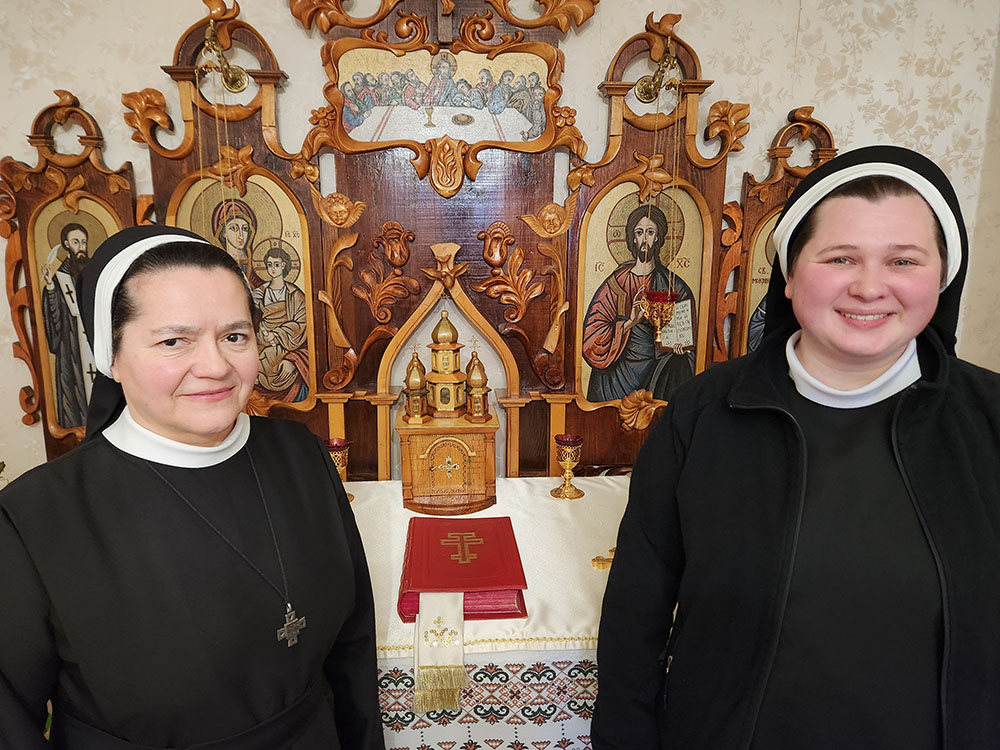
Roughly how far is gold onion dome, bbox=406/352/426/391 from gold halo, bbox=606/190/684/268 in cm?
91

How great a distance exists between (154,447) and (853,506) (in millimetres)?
1294

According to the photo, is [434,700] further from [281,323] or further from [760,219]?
[760,219]

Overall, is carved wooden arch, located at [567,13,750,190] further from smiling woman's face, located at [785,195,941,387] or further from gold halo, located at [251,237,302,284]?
smiling woman's face, located at [785,195,941,387]

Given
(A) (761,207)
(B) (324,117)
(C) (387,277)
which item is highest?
(B) (324,117)

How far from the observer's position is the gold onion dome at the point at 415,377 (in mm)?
2395

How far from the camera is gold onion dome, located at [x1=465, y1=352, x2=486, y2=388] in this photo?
2.43 meters

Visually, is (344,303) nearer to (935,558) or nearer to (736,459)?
(736,459)

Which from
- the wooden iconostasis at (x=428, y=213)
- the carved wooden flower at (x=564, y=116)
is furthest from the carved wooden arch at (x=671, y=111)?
the carved wooden flower at (x=564, y=116)

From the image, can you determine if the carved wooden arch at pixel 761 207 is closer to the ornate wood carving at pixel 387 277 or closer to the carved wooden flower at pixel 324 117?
the ornate wood carving at pixel 387 277

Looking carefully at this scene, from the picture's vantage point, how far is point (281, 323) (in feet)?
8.19

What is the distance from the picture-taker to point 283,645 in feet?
3.96

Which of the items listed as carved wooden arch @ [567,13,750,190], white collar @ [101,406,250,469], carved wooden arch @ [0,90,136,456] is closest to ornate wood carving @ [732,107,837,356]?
carved wooden arch @ [567,13,750,190]

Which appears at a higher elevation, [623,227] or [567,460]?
[623,227]

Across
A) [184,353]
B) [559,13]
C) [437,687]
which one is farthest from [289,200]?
[437,687]
